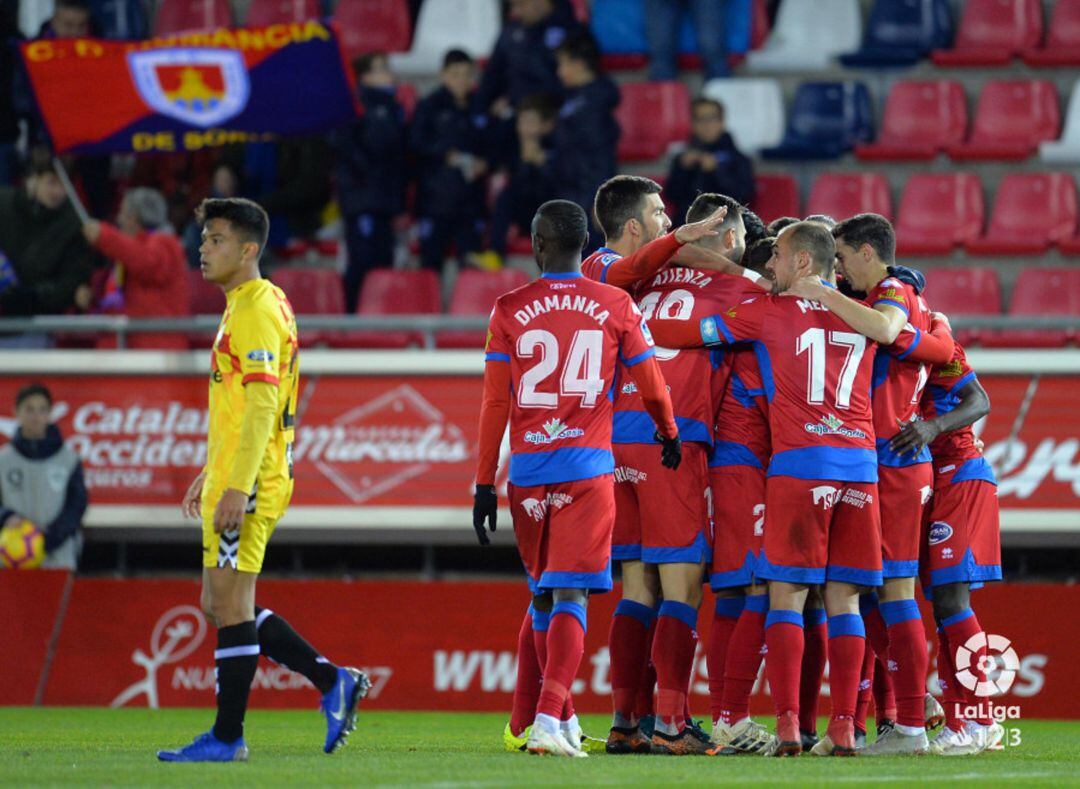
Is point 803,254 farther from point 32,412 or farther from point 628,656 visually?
point 32,412

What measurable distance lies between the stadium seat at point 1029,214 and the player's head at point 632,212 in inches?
266

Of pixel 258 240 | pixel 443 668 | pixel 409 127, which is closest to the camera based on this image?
pixel 258 240

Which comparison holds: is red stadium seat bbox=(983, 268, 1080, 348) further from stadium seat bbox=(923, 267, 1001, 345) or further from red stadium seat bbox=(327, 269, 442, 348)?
red stadium seat bbox=(327, 269, 442, 348)

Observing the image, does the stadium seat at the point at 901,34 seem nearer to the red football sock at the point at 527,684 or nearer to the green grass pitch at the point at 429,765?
the green grass pitch at the point at 429,765

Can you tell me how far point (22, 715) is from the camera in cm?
1086

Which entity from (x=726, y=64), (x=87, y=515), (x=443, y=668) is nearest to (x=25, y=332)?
(x=87, y=515)

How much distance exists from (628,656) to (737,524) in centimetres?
73

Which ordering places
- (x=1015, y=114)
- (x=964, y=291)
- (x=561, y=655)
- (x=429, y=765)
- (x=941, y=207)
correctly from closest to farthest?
(x=429, y=765) → (x=561, y=655) → (x=964, y=291) → (x=941, y=207) → (x=1015, y=114)

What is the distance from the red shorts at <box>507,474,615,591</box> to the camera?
727 cm

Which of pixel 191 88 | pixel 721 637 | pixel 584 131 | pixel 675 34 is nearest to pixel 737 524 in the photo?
pixel 721 637

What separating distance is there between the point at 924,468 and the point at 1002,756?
1.28 meters

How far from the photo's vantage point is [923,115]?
15.2 metres

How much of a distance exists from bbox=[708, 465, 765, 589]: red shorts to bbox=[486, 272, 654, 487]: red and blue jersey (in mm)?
695

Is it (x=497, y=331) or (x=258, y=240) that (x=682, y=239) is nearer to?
(x=497, y=331)
